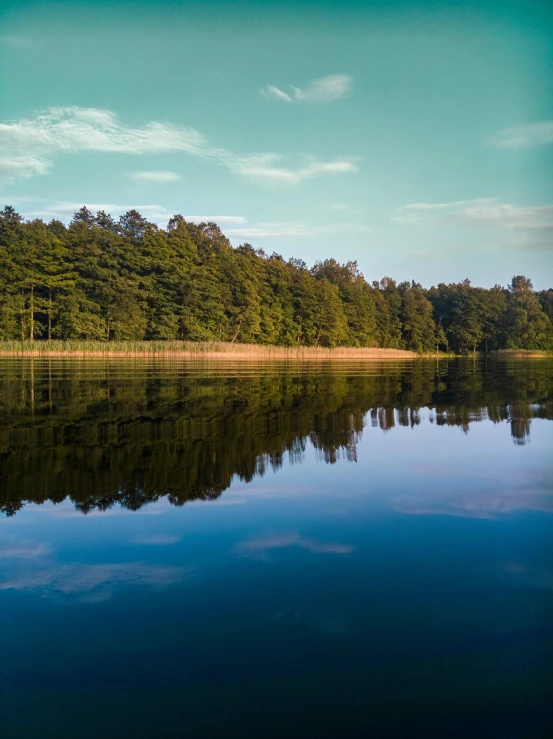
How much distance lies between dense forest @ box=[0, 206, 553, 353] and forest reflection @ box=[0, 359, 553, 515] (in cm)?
4170

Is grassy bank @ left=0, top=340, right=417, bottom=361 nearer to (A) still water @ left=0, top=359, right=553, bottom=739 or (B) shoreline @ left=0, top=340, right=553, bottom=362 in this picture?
(B) shoreline @ left=0, top=340, right=553, bottom=362

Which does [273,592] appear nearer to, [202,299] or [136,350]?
[136,350]

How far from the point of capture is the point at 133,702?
2.40 meters

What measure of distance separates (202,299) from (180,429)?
187ft

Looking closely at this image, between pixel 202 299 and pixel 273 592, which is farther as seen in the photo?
pixel 202 299

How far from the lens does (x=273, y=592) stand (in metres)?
3.30

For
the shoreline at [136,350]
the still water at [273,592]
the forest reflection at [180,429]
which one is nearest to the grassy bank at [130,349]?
the shoreline at [136,350]

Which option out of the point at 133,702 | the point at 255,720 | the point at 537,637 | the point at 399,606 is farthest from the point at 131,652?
the point at 537,637

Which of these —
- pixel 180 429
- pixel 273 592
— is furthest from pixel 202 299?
pixel 273 592

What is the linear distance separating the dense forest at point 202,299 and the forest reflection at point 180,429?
137 ft

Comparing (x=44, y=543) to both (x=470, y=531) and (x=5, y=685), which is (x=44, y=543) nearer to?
(x=5, y=685)

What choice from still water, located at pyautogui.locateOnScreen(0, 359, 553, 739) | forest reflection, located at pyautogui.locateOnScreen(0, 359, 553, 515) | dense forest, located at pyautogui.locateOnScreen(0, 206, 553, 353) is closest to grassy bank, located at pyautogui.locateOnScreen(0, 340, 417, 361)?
dense forest, located at pyautogui.locateOnScreen(0, 206, 553, 353)

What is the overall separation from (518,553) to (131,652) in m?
2.72

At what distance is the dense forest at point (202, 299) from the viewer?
55.8 meters
